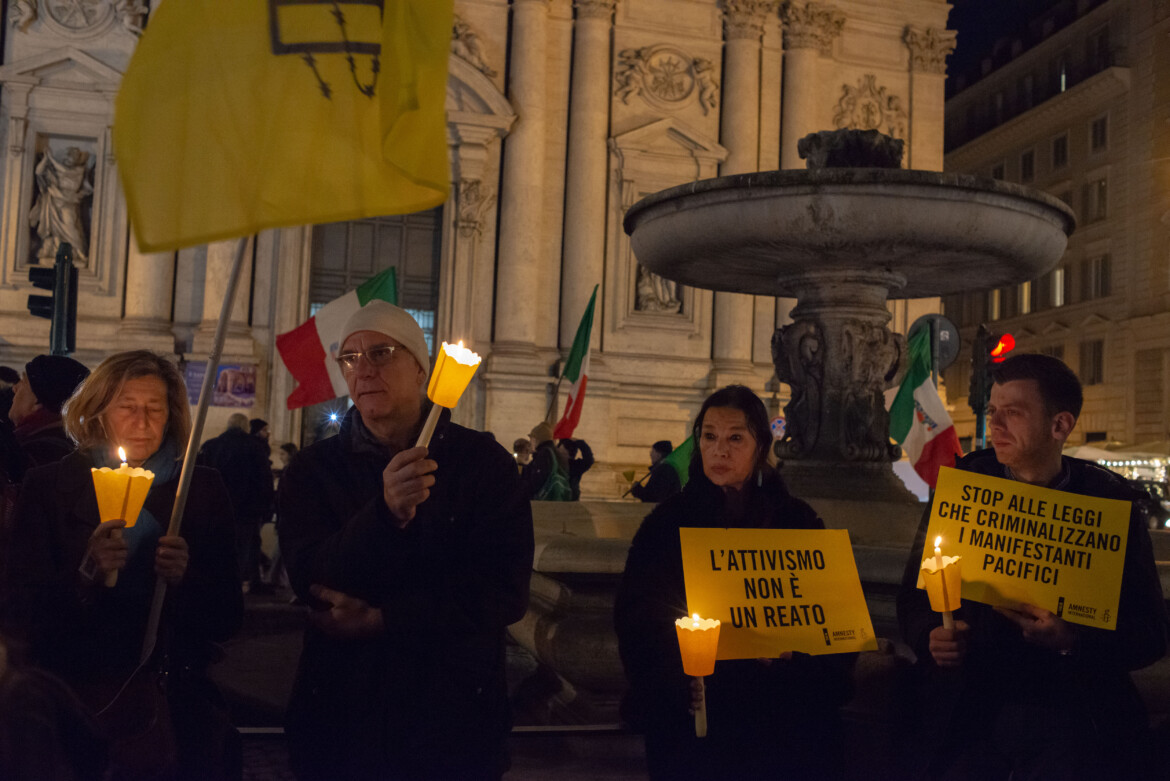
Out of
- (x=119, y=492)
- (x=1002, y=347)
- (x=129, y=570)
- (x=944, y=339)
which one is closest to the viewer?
(x=119, y=492)

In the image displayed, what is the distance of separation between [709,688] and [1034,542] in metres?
0.85

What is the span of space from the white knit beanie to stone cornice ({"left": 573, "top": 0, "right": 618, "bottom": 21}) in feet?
64.8

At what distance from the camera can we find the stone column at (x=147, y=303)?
19.5 meters

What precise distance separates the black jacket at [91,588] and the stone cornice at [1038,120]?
3688 cm

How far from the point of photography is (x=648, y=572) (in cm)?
279

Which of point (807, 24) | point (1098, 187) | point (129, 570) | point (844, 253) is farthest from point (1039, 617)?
point (1098, 187)

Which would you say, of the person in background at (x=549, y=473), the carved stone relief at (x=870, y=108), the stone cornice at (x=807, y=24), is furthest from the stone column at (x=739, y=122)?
the person in background at (x=549, y=473)

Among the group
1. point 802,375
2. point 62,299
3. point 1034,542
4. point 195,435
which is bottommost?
point 1034,542

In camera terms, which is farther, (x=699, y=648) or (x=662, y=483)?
(x=662, y=483)

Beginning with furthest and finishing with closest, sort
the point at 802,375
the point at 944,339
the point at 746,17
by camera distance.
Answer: the point at 746,17 < the point at 944,339 < the point at 802,375

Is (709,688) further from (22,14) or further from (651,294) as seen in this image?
(22,14)

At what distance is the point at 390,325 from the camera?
2746 mm

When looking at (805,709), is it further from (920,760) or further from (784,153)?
(784,153)

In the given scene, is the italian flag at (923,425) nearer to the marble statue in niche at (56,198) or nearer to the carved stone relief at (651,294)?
the carved stone relief at (651,294)
